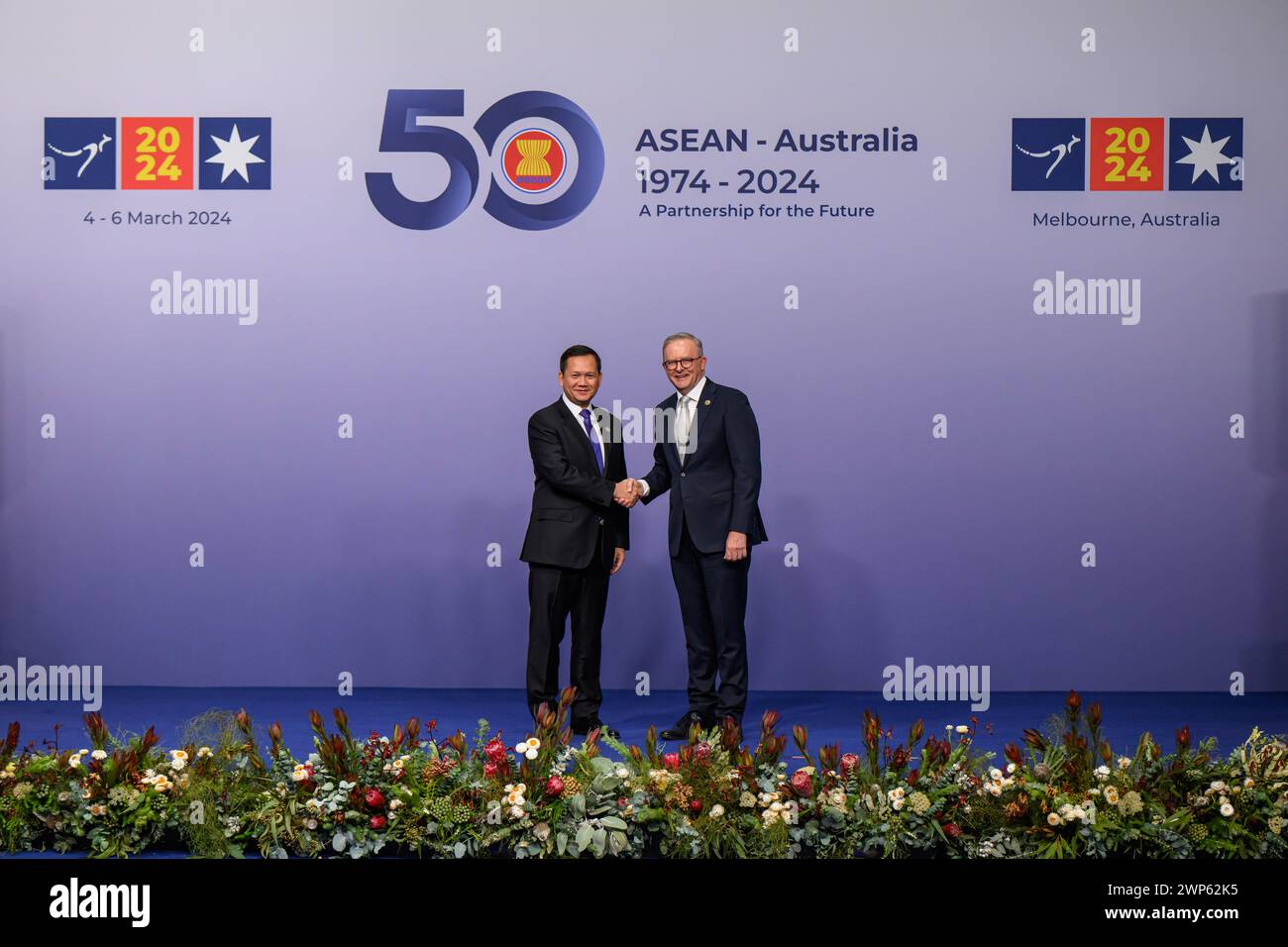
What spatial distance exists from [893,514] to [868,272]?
1.21 m

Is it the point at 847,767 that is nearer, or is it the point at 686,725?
the point at 847,767

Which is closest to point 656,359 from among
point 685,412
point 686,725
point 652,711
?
point 685,412

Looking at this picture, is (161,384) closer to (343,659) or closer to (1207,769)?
(343,659)

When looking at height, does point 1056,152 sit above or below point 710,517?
above

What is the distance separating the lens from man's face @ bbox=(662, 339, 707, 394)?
4.80m

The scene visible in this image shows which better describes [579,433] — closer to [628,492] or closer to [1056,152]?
[628,492]

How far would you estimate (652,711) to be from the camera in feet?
18.1

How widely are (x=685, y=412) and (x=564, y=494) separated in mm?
602

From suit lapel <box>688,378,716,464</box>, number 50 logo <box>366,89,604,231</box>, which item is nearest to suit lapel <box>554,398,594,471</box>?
suit lapel <box>688,378,716,464</box>

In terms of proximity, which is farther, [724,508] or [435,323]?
[435,323]

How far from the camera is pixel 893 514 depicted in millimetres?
6043
